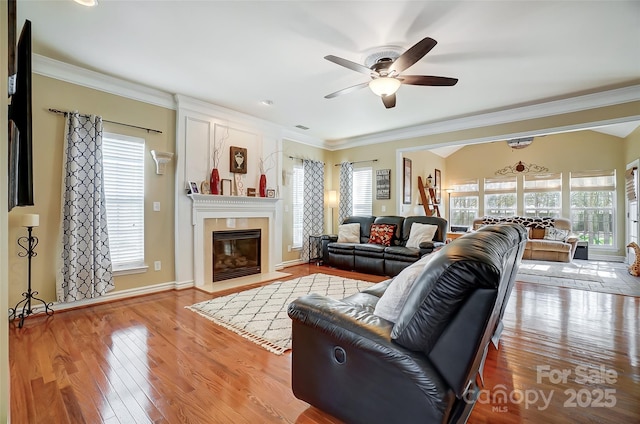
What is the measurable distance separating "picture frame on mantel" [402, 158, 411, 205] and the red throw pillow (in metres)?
1.02

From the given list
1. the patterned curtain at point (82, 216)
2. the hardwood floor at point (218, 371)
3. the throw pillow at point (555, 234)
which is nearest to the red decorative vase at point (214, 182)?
the patterned curtain at point (82, 216)

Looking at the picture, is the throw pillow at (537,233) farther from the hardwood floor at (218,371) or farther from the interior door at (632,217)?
the hardwood floor at (218,371)

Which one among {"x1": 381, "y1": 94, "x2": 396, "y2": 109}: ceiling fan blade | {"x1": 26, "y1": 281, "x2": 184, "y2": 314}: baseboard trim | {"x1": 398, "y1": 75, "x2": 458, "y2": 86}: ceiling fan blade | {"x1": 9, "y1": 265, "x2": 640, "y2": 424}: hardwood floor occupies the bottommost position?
{"x1": 9, "y1": 265, "x2": 640, "y2": 424}: hardwood floor

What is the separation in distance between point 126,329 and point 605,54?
210 inches

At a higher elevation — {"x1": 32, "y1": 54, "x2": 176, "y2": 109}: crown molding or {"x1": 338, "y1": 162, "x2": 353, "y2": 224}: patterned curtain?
{"x1": 32, "y1": 54, "x2": 176, "y2": 109}: crown molding

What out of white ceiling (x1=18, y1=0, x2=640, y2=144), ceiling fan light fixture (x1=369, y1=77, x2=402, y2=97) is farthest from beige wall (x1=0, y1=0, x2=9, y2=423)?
ceiling fan light fixture (x1=369, y1=77, x2=402, y2=97)

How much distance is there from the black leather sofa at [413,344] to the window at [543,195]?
7708mm

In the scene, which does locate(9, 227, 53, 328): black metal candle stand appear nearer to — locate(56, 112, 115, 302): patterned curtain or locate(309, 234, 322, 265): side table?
locate(56, 112, 115, 302): patterned curtain

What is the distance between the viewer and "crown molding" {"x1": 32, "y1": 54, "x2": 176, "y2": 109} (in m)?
3.04

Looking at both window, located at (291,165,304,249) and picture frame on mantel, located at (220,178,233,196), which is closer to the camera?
picture frame on mantel, located at (220,178,233,196)

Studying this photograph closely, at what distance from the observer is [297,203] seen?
6.07 meters

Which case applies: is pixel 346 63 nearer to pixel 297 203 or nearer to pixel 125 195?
pixel 125 195

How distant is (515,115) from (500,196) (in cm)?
445

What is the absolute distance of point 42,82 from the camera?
3.06 metres
